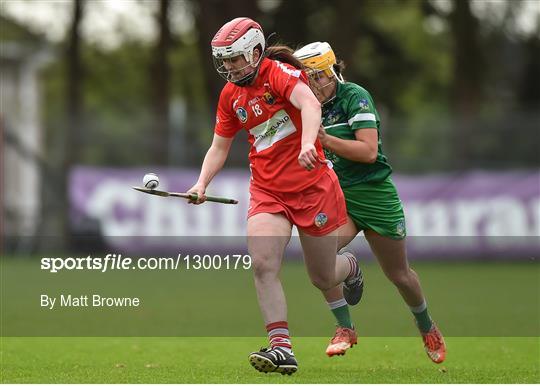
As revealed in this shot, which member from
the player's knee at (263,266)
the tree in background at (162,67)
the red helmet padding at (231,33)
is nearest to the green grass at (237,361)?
the player's knee at (263,266)

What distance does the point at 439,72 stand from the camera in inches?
2211

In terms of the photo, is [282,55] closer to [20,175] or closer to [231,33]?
[231,33]

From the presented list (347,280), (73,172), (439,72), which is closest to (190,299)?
(347,280)

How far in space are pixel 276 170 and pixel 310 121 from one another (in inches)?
21.8

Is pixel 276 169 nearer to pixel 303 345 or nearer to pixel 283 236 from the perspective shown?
pixel 283 236

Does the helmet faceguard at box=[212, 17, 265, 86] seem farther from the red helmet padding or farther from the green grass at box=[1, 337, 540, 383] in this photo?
the green grass at box=[1, 337, 540, 383]

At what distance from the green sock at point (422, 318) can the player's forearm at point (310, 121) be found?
226cm

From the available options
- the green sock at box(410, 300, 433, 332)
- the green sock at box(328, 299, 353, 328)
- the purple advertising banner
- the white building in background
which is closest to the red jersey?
the green sock at box(328, 299, 353, 328)

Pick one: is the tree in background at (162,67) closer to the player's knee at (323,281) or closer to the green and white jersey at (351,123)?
the green and white jersey at (351,123)

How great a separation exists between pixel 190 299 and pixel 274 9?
59.2 feet

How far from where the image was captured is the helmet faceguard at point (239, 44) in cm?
788

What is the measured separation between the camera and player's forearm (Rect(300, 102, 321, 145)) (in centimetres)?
766

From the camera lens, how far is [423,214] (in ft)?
77.8

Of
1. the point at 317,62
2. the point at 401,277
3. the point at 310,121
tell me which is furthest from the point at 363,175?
the point at 310,121
